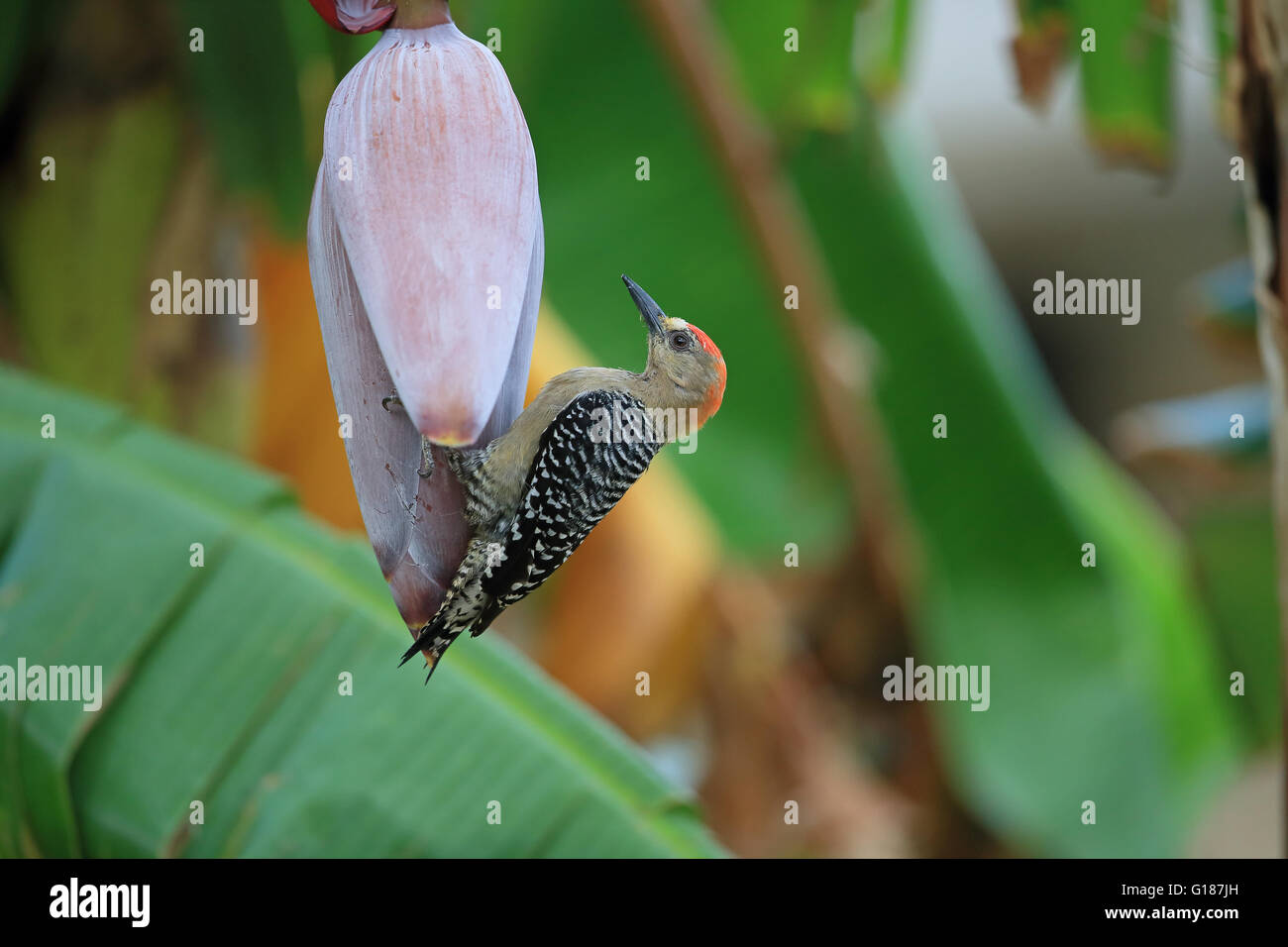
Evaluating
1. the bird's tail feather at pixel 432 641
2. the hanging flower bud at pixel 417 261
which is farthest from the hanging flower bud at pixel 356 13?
the bird's tail feather at pixel 432 641

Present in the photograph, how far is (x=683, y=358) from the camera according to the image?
0.23 m

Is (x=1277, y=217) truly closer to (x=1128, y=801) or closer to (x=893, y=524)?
(x=893, y=524)

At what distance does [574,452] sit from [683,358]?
3 centimetres

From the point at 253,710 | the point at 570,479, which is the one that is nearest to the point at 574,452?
the point at 570,479

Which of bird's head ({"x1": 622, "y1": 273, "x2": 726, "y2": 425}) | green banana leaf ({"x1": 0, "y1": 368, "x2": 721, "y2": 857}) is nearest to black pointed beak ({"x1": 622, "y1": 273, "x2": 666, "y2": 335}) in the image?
bird's head ({"x1": 622, "y1": 273, "x2": 726, "y2": 425})

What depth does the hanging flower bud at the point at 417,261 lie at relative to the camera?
179mm

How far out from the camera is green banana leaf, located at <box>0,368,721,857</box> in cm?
45

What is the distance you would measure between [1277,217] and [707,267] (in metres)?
0.64

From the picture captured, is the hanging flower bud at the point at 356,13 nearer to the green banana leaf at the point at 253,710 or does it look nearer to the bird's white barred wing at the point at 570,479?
the bird's white barred wing at the point at 570,479

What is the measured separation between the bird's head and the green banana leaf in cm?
28

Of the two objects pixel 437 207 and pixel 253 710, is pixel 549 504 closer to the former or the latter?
pixel 437 207

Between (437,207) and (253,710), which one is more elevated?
(437,207)

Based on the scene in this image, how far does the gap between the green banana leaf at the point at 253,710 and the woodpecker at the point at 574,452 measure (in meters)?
0.26

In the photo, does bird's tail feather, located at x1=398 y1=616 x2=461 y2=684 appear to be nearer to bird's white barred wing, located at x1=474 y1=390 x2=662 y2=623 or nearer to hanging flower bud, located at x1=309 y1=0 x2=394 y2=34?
bird's white barred wing, located at x1=474 y1=390 x2=662 y2=623
